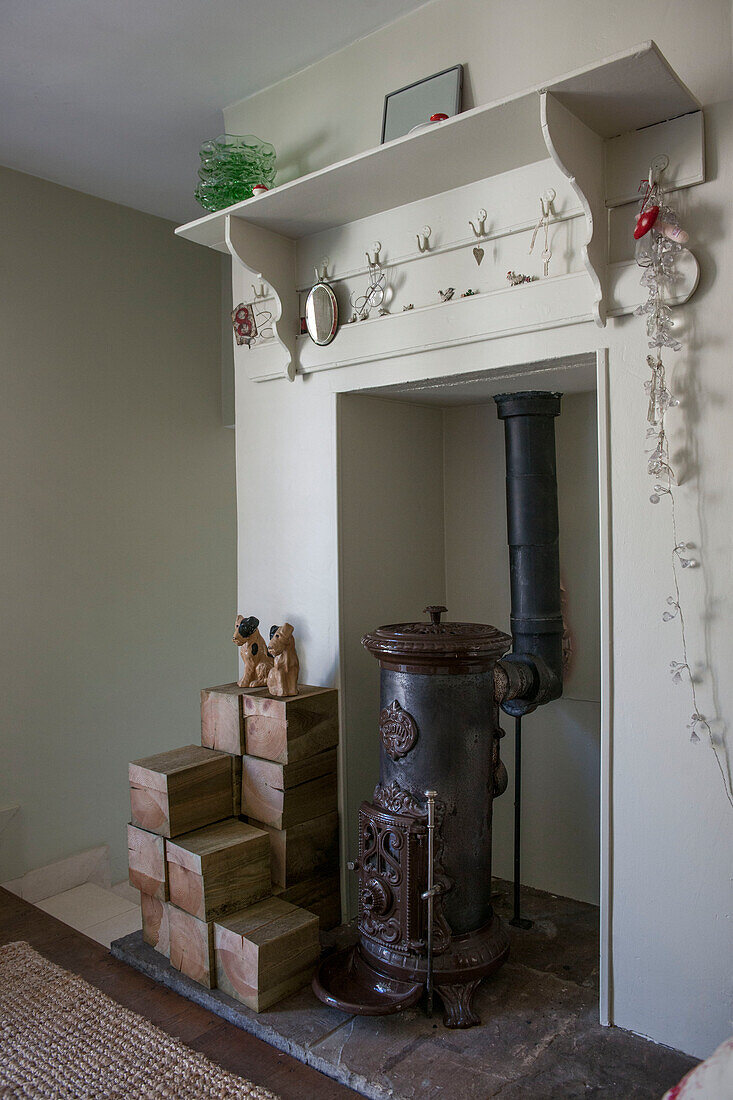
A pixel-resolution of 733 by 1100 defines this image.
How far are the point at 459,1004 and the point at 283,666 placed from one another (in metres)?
0.90

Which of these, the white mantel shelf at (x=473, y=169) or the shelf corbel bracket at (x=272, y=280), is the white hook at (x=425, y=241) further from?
the shelf corbel bracket at (x=272, y=280)

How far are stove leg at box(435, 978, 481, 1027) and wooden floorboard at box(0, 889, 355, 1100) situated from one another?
0.27 metres

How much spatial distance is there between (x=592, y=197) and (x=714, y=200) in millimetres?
235

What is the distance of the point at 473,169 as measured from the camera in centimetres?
191

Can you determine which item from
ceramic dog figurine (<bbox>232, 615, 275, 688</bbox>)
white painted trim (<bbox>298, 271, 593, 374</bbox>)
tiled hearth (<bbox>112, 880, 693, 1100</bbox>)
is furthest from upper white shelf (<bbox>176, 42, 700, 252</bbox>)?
tiled hearth (<bbox>112, 880, 693, 1100</bbox>)

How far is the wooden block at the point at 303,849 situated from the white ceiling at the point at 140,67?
2090 millimetres

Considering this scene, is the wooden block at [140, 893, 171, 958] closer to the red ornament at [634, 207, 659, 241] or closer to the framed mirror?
the red ornament at [634, 207, 659, 241]

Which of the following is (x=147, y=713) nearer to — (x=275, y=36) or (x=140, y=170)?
(x=140, y=170)

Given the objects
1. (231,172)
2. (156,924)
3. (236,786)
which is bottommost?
(156,924)

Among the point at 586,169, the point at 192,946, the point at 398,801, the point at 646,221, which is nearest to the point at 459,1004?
the point at 398,801

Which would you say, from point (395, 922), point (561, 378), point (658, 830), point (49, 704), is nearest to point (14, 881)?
point (49, 704)

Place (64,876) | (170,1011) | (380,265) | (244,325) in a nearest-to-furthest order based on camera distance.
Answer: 1. (170,1011)
2. (380,265)
3. (244,325)
4. (64,876)

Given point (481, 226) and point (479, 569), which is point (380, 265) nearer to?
point (481, 226)

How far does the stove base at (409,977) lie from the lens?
5.83 feet
